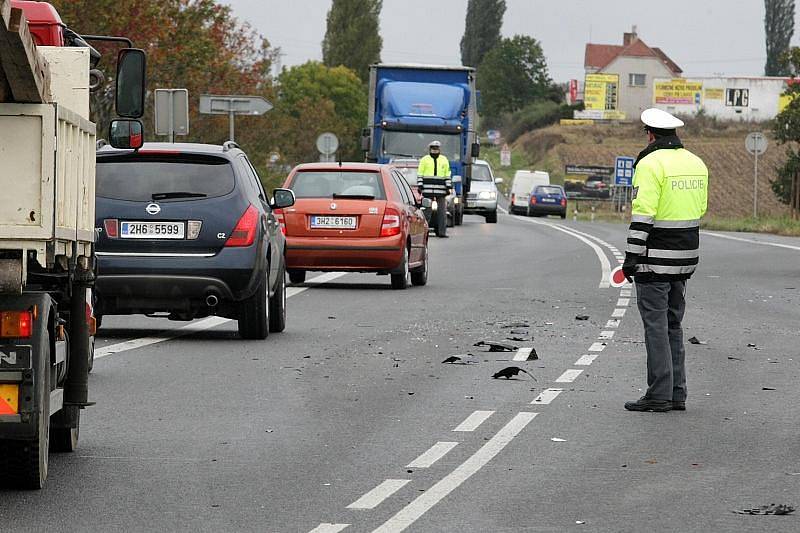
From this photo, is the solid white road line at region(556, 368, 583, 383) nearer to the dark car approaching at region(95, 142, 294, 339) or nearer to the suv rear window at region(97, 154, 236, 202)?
the dark car approaching at region(95, 142, 294, 339)

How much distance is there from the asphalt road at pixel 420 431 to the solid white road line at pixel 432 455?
24mm

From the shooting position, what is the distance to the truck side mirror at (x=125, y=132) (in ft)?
32.1

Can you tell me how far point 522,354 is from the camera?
48.4 feet

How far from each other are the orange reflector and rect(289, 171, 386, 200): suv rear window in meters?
14.9

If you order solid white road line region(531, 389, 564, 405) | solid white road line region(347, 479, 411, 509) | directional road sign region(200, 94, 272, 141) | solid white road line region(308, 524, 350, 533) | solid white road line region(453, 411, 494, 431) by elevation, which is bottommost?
solid white road line region(531, 389, 564, 405)

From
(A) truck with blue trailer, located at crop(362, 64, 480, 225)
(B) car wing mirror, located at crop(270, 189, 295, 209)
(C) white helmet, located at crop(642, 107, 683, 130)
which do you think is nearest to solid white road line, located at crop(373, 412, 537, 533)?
(C) white helmet, located at crop(642, 107, 683, 130)

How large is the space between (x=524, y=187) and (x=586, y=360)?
6735 cm

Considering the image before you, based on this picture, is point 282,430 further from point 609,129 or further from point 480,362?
point 609,129

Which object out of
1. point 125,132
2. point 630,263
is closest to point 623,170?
point 630,263

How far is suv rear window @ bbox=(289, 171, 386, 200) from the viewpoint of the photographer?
22438 mm

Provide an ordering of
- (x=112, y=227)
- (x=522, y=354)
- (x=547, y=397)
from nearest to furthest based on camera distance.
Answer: (x=547, y=397) → (x=522, y=354) → (x=112, y=227)

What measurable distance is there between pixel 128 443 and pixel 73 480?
1168mm

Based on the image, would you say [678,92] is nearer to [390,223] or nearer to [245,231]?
[390,223]

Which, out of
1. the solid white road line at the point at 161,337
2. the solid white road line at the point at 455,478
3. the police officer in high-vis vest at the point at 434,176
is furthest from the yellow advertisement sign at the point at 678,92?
the solid white road line at the point at 455,478
